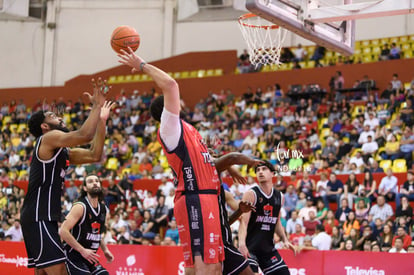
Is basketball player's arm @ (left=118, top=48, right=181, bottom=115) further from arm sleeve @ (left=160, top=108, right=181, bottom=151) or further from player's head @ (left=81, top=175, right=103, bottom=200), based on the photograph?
player's head @ (left=81, top=175, right=103, bottom=200)

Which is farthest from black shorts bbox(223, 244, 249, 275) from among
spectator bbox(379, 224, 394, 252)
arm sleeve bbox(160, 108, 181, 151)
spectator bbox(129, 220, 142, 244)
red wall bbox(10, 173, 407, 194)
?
spectator bbox(129, 220, 142, 244)

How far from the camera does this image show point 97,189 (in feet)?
26.9

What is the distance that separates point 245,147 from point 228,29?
10819 mm

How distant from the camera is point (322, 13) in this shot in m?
8.13

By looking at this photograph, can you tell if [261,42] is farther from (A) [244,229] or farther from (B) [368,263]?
(A) [244,229]

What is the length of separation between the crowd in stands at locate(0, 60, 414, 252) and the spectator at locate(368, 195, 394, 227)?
2 cm

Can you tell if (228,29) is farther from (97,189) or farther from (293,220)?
(97,189)

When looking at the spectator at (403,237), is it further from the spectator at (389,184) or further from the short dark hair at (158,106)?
the short dark hair at (158,106)

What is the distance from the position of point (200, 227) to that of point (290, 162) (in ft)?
40.4

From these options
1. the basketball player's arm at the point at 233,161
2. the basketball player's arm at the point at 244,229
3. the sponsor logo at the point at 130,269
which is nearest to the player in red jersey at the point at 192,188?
the basketball player's arm at the point at 233,161

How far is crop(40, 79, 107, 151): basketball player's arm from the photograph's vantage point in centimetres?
611

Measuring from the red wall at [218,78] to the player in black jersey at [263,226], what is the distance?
46.8ft

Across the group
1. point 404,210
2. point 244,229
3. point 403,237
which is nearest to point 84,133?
point 244,229

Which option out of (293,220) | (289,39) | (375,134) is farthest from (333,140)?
(289,39)
